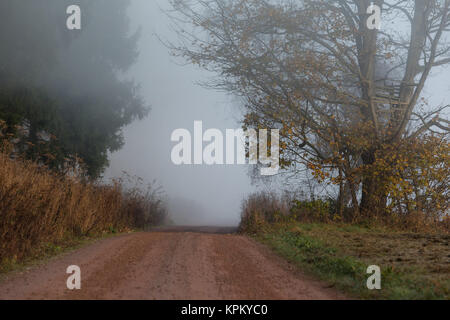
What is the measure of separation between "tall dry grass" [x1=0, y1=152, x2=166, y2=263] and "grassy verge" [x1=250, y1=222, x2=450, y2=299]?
4.78 metres

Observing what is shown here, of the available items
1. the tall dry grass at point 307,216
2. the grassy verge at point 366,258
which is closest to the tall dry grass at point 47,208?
the tall dry grass at point 307,216

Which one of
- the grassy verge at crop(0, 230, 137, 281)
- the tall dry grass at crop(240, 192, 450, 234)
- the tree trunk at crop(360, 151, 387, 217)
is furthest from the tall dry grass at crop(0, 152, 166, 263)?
the tree trunk at crop(360, 151, 387, 217)

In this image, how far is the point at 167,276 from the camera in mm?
5719

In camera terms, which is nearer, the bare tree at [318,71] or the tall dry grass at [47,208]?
the tall dry grass at [47,208]

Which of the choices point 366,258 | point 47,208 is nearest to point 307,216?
point 366,258

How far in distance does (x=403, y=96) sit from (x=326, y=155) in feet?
12.1

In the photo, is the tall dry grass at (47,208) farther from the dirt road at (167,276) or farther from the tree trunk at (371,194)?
the tree trunk at (371,194)

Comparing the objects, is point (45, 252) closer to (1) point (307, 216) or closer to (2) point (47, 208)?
(2) point (47, 208)

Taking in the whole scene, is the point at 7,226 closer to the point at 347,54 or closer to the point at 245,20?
the point at 245,20

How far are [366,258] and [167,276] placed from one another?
3.68 m

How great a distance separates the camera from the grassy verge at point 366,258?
5.22 m

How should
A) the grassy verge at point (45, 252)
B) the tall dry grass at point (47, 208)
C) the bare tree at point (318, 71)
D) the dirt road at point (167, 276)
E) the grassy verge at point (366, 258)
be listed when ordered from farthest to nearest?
the bare tree at point (318, 71)
the tall dry grass at point (47, 208)
the grassy verge at point (45, 252)
the grassy verge at point (366, 258)
the dirt road at point (167, 276)

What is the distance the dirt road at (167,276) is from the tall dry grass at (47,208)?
80 centimetres

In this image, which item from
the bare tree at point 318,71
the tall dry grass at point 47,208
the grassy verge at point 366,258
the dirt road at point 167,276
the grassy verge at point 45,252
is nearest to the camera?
the dirt road at point 167,276
